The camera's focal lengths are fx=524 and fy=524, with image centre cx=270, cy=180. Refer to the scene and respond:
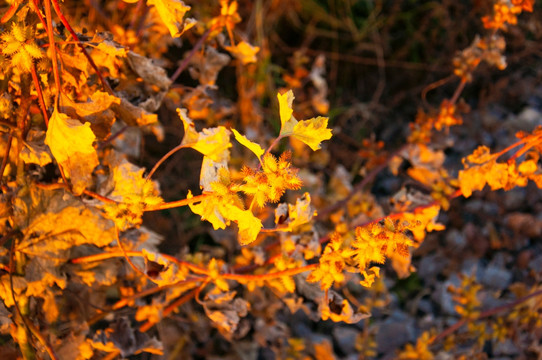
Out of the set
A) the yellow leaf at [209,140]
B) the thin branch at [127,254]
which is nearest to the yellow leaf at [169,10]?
the yellow leaf at [209,140]

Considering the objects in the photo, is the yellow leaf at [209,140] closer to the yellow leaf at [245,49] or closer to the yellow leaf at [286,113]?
the yellow leaf at [286,113]

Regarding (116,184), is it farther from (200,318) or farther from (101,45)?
(200,318)

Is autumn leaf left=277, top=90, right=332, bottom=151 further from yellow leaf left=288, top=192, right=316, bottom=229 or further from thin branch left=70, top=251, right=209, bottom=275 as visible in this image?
thin branch left=70, top=251, right=209, bottom=275

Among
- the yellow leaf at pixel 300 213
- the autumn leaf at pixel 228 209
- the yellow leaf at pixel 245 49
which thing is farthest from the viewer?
the yellow leaf at pixel 245 49

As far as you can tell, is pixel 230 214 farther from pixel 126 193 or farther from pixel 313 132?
pixel 126 193

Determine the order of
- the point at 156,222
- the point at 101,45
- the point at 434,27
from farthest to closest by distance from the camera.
A: 1. the point at 434,27
2. the point at 156,222
3. the point at 101,45

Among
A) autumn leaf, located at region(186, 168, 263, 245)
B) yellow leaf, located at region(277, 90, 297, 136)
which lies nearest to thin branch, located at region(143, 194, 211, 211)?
autumn leaf, located at region(186, 168, 263, 245)

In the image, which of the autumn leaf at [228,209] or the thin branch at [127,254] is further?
the thin branch at [127,254]

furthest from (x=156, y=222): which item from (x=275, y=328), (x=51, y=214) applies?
(x=51, y=214)
